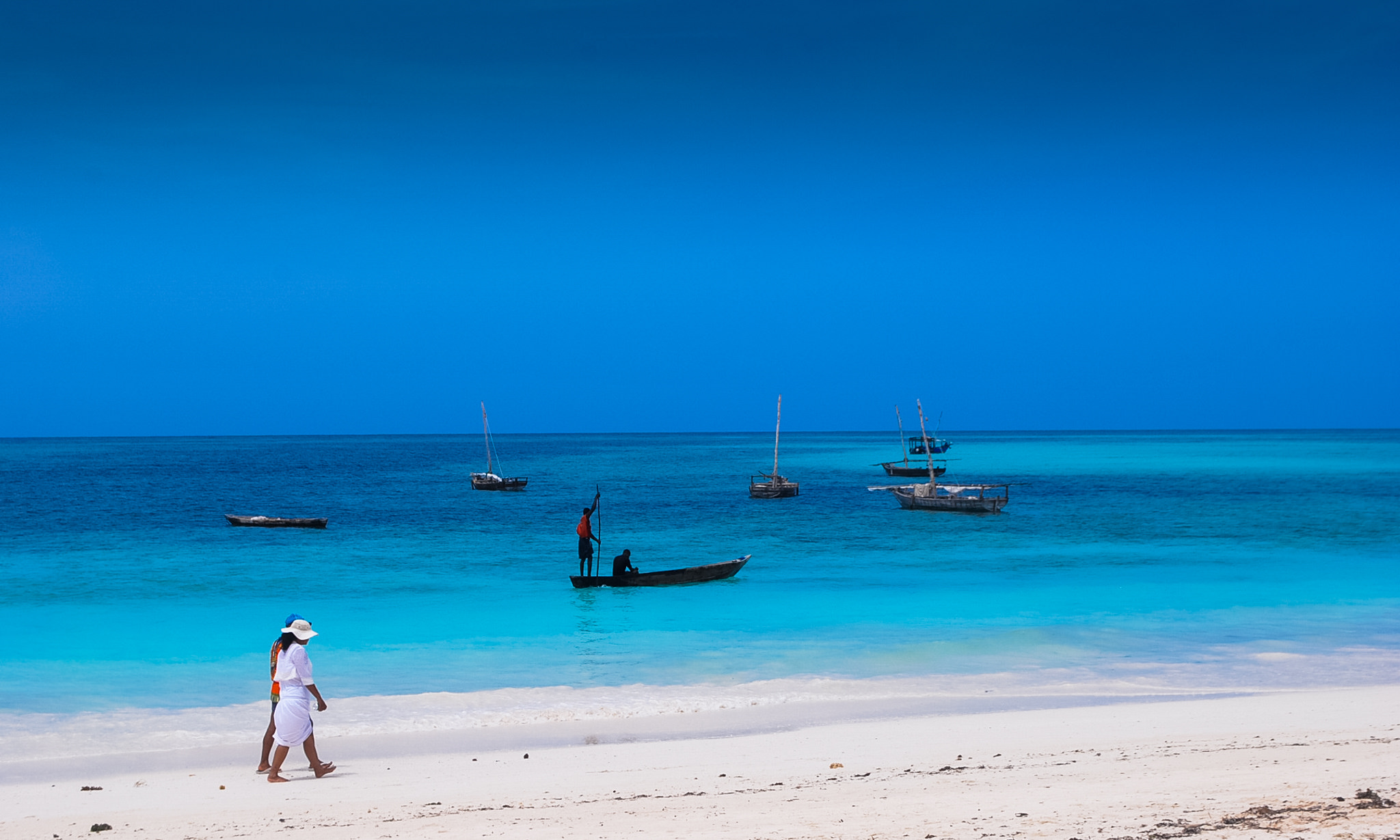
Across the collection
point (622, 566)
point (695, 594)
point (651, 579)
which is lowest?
point (695, 594)

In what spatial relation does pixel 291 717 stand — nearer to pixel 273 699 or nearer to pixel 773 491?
pixel 273 699

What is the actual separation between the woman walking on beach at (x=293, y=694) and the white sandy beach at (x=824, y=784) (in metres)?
0.41

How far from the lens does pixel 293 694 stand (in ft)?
29.5

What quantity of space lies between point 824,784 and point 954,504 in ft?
129

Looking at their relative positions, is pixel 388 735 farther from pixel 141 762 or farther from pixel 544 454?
pixel 544 454

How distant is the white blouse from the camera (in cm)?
886

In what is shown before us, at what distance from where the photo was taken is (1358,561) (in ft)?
98.1

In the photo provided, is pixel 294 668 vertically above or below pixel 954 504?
above

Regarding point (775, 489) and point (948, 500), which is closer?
point (948, 500)

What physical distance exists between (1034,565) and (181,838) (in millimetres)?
26253

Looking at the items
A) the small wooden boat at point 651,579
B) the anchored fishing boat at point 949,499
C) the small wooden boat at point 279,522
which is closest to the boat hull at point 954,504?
the anchored fishing boat at point 949,499

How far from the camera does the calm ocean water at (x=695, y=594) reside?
15.6 m

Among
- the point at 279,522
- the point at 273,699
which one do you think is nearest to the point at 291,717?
the point at 273,699

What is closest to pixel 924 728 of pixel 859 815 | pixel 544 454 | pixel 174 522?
pixel 859 815
